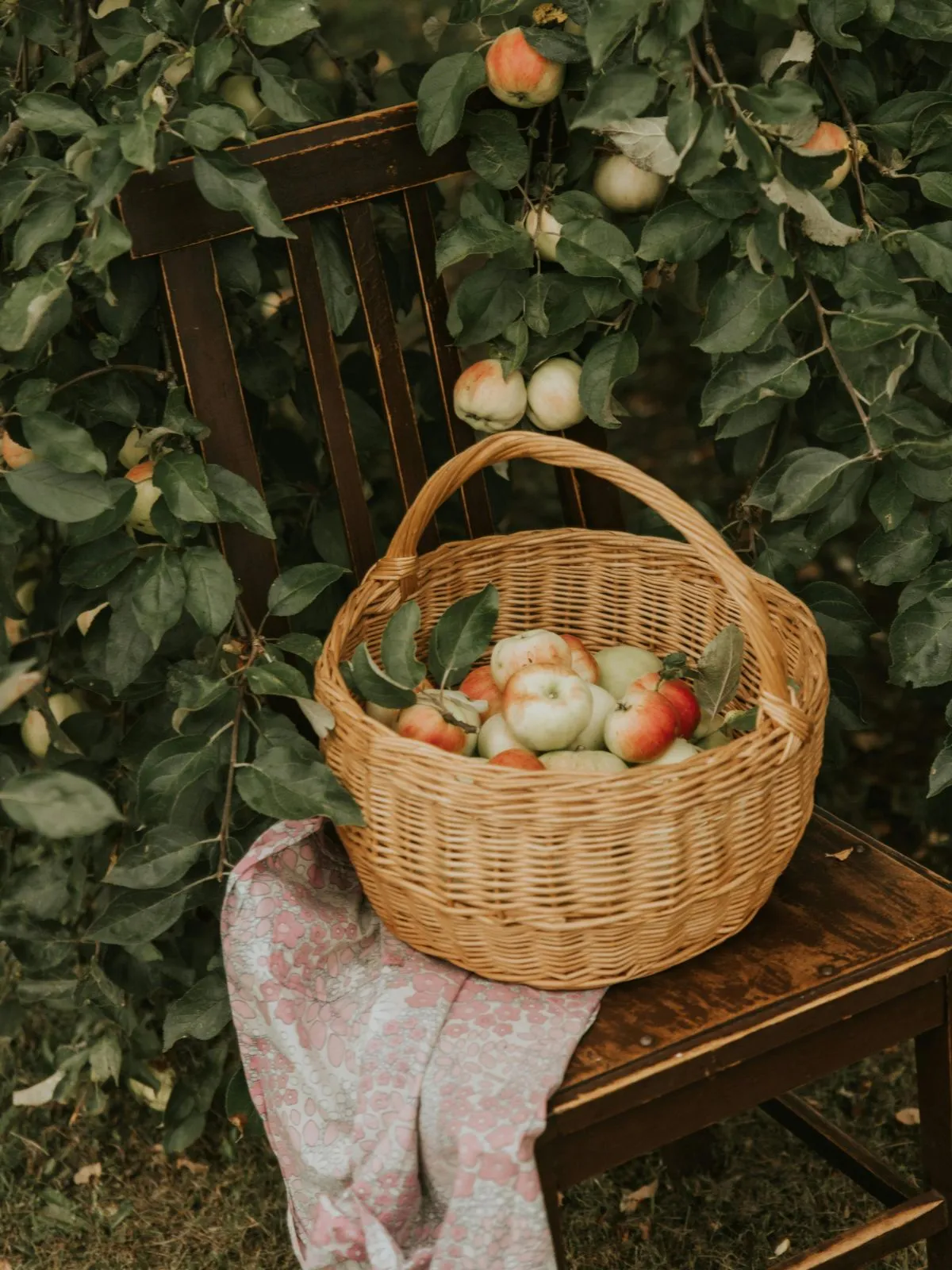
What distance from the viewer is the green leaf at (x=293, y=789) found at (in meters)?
1.18

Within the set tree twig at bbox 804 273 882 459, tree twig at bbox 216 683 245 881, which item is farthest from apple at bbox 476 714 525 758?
tree twig at bbox 804 273 882 459

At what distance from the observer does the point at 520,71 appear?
4.40 feet

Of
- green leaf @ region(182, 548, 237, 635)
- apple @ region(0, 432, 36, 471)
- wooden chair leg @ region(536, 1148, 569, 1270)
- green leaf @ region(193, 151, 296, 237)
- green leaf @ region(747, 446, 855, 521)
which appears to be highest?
green leaf @ region(193, 151, 296, 237)

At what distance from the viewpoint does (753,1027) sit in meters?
1.15

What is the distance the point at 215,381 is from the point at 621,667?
1.66 ft

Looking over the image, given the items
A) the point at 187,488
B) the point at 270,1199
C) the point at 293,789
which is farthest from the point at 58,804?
the point at 270,1199

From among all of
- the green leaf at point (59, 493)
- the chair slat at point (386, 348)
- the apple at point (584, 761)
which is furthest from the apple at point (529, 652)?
the green leaf at point (59, 493)

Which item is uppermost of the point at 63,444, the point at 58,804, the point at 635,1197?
the point at 63,444

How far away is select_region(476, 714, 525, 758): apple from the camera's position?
51.5 inches

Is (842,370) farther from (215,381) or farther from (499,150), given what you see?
(215,381)

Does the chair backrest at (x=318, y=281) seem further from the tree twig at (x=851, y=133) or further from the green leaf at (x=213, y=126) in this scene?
the tree twig at (x=851, y=133)

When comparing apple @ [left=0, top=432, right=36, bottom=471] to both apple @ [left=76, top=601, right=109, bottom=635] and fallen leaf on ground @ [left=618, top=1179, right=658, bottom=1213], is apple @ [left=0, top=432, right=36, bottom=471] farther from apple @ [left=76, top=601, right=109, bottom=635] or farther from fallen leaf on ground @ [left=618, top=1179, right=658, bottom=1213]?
fallen leaf on ground @ [left=618, top=1179, right=658, bottom=1213]

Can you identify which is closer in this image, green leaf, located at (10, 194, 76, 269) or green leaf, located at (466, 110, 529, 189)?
green leaf, located at (10, 194, 76, 269)

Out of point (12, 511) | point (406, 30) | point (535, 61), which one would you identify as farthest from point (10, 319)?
point (406, 30)
